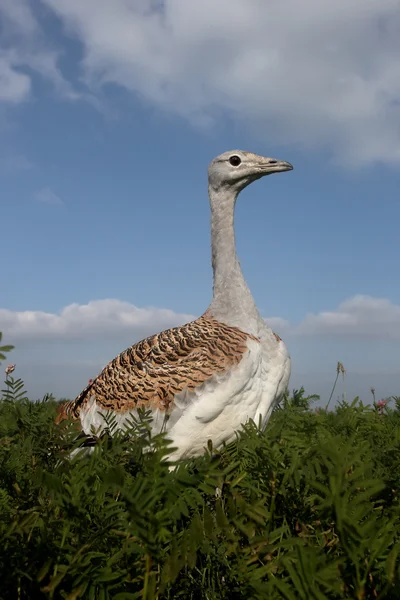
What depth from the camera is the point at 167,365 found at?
4027 mm

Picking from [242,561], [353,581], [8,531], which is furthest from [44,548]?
[353,581]

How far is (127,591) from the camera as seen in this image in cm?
154

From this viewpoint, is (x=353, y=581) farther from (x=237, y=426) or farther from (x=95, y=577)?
(x=237, y=426)

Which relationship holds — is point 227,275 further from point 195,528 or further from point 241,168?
point 195,528

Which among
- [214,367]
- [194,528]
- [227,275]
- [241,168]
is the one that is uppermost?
[241,168]

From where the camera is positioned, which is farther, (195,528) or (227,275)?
(227,275)

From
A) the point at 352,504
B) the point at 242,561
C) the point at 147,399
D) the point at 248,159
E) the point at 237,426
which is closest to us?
the point at 352,504

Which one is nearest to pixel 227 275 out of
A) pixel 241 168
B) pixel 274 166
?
pixel 241 168

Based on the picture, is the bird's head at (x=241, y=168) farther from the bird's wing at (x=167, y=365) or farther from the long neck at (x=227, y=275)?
the bird's wing at (x=167, y=365)

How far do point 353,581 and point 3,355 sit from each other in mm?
1034

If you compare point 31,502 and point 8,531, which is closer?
point 8,531

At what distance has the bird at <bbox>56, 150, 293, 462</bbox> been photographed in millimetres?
3652

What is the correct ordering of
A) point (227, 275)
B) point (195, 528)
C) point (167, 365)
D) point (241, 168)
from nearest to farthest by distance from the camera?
point (195, 528), point (167, 365), point (227, 275), point (241, 168)

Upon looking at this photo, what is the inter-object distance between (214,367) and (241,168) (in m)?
2.17
